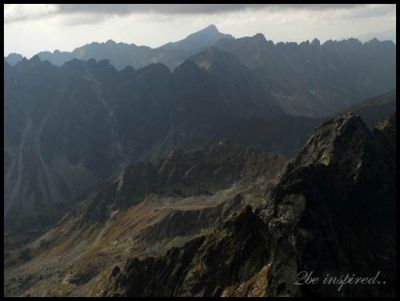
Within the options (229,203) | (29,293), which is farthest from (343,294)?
(29,293)

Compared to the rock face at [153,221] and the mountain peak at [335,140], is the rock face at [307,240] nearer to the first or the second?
the mountain peak at [335,140]

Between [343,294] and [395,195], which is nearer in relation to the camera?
[343,294]

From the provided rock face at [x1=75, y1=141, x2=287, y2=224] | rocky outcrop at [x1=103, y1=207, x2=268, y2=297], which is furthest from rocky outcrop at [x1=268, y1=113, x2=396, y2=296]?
rock face at [x1=75, y1=141, x2=287, y2=224]

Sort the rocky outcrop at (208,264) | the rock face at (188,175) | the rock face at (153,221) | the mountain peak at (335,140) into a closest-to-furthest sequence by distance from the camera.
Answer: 1. the rocky outcrop at (208,264)
2. the mountain peak at (335,140)
3. the rock face at (153,221)
4. the rock face at (188,175)

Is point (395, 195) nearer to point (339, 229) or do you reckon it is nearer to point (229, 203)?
point (339, 229)

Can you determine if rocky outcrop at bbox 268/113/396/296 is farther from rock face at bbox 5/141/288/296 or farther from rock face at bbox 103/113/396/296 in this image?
rock face at bbox 5/141/288/296

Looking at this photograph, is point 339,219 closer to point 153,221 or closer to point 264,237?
point 264,237

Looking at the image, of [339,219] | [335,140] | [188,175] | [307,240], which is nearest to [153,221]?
[188,175]

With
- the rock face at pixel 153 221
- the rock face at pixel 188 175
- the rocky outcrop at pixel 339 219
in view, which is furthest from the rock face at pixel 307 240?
the rock face at pixel 188 175
